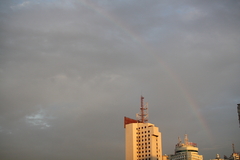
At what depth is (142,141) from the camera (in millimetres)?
162375

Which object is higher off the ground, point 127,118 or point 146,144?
point 127,118

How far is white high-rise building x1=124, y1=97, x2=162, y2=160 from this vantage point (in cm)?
15875

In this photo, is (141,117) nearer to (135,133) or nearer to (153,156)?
(135,133)

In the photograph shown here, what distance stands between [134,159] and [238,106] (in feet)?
192

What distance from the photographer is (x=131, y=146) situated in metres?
162

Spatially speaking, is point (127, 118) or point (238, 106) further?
point (127, 118)

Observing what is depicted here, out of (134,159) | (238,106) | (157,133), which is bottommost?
(134,159)

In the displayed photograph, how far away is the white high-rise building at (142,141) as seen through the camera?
159 m

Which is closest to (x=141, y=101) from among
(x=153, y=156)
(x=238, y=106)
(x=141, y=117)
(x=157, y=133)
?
(x=141, y=117)

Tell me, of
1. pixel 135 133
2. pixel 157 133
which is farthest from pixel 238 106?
pixel 135 133

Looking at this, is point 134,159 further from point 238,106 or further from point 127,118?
point 238,106

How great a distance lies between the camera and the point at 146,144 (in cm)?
16050

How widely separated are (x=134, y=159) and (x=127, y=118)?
2318cm

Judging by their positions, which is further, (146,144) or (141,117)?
(141,117)
